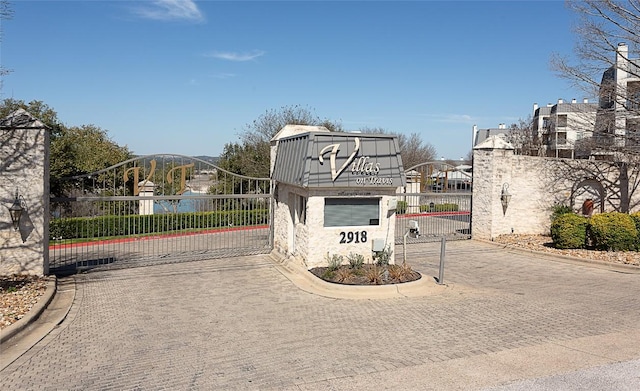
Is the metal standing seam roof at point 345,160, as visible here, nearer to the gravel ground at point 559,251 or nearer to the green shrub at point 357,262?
the green shrub at point 357,262

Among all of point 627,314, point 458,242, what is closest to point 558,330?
point 627,314

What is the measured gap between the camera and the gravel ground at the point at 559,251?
14.0 meters

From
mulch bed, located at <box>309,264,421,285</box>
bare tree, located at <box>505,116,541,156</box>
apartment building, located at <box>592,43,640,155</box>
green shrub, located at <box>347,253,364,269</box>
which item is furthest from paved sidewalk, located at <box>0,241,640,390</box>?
bare tree, located at <box>505,116,541,156</box>

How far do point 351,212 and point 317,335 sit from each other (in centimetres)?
478

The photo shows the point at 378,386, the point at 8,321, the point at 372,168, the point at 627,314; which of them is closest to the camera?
the point at 378,386

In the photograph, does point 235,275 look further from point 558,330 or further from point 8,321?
point 558,330

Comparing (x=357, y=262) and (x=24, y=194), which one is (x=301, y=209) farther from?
(x=24, y=194)

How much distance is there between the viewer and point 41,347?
695cm

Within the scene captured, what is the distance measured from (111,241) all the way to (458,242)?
12.5 meters

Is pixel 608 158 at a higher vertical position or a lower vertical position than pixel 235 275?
higher

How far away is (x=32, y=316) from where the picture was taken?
792cm

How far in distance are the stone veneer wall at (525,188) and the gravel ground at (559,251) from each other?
0.52 m

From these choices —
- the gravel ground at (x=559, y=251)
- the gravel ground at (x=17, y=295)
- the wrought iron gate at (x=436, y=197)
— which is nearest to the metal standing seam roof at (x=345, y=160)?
the wrought iron gate at (x=436, y=197)

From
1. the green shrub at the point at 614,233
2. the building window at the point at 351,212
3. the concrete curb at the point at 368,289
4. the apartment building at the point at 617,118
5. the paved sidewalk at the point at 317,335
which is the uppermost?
the apartment building at the point at 617,118
